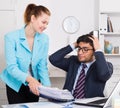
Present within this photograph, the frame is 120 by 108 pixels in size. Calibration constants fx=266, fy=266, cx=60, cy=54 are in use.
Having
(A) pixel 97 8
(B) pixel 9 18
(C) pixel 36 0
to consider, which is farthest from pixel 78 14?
(B) pixel 9 18

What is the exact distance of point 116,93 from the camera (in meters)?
1.76

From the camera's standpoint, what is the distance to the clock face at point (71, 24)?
4.05 m

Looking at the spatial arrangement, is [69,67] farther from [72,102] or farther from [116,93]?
[116,93]

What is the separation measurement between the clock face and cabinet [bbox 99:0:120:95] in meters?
0.39

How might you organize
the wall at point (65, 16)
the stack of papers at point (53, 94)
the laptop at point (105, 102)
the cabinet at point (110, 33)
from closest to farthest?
1. the laptop at point (105, 102)
2. the stack of papers at point (53, 94)
3. the cabinet at point (110, 33)
4. the wall at point (65, 16)

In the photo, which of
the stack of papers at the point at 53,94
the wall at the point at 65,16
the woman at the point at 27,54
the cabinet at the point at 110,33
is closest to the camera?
the stack of papers at the point at 53,94

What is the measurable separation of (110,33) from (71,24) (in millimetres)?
613

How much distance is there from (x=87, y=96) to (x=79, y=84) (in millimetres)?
134

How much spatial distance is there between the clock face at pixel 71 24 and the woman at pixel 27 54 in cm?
155

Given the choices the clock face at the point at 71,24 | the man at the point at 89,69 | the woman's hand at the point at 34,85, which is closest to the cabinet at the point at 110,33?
A: the clock face at the point at 71,24

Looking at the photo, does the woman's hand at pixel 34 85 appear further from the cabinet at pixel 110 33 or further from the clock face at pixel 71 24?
the clock face at pixel 71 24

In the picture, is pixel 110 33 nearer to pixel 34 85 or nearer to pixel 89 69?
pixel 89 69

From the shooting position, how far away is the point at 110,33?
3859 millimetres

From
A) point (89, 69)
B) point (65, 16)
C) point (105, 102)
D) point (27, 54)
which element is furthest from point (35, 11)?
point (65, 16)
